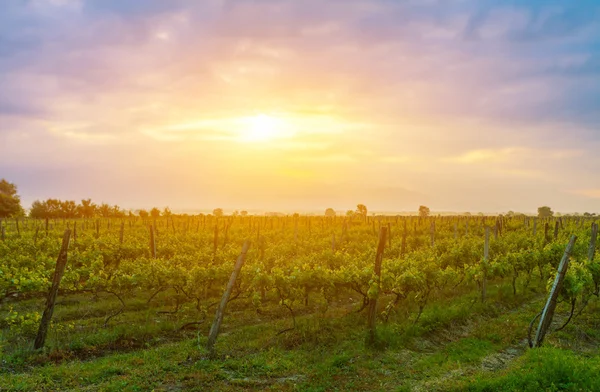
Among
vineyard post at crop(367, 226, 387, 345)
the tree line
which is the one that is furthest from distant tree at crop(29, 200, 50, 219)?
vineyard post at crop(367, 226, 387, 345)

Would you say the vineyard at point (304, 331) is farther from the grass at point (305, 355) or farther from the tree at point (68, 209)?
the tree at point (68, 209)

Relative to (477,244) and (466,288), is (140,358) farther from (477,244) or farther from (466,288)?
(477,244)

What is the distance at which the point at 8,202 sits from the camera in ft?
249

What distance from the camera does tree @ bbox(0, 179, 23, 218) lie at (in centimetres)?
7475

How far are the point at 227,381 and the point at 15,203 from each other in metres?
83.4

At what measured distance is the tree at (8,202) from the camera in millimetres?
74750

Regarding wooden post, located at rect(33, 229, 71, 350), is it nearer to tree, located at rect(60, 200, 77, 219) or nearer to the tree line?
the tree line

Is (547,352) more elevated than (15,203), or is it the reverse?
(15,203)

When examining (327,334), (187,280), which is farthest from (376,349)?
(187,280)

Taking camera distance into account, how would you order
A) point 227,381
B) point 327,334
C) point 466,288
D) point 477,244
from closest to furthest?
point 227,381
point 327,334
point 466,288
point 477,244

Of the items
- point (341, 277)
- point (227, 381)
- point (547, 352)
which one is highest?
point (341, 277)

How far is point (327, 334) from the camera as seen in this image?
13.7 meters

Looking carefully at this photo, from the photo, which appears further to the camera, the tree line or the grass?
the tree line

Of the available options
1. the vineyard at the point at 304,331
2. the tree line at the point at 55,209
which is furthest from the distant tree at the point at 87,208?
the vineyard at the point at 304,331
